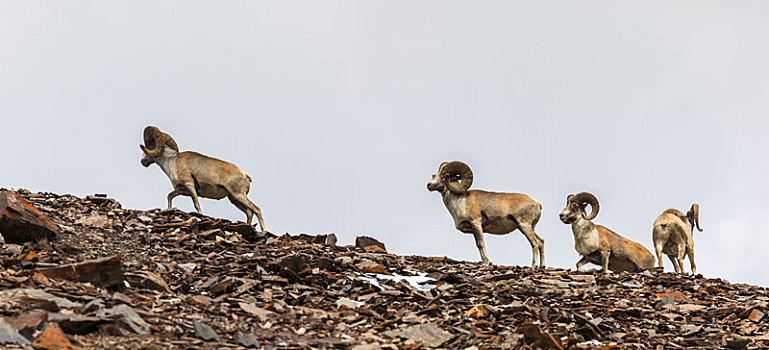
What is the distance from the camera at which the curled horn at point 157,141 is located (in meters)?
18.4

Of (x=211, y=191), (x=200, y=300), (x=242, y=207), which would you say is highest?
(x=211, y=191)

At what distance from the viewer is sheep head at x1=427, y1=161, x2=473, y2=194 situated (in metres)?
18.1

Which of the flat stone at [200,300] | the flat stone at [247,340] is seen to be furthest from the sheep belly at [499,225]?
the flat stone at [247,340]

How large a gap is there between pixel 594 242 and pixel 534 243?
209cm

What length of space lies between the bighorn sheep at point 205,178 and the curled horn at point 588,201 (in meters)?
7.80

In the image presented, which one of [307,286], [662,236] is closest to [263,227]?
[307,286]

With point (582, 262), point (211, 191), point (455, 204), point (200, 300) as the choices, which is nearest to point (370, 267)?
point (200, 300)

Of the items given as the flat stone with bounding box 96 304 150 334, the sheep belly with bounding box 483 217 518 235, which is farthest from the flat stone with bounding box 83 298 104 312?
the sheep belly with bounding box 483 217 518 235

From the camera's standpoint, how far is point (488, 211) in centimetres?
1791

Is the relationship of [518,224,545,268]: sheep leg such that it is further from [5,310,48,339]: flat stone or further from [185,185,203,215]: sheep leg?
[5,310,48,339]: flat stone

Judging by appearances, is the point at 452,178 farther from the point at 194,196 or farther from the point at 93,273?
the point at 93,273

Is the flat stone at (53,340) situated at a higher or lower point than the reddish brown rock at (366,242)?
lower

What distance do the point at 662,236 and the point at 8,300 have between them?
16714mm

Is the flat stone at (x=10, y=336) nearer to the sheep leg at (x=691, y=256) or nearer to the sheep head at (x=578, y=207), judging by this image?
the sheep head at (x=578, y=207)
